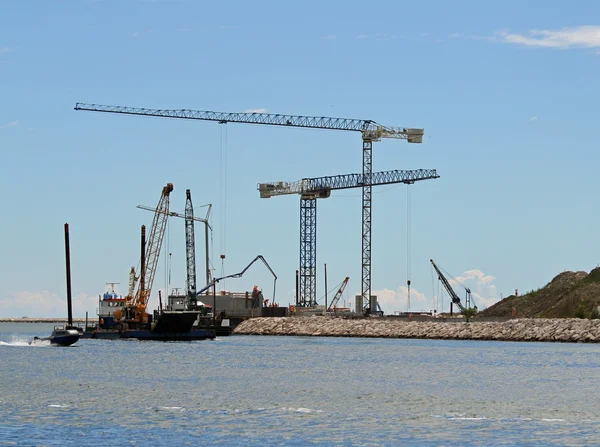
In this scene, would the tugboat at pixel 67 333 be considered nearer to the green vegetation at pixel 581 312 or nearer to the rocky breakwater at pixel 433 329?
the rocky breakwater at pixel 433 329

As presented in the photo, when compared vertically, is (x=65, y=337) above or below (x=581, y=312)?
below

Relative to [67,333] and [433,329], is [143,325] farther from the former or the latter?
[433,329]

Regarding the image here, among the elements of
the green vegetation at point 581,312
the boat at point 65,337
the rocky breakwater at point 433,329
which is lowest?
the rocky breakwater at point 433,329

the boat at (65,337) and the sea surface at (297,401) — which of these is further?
the boat at (65,337)

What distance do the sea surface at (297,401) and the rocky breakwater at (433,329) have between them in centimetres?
4425

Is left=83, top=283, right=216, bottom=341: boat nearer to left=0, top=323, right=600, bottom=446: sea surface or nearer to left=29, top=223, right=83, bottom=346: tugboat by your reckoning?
left=29, top=223, right=83, bottom=346: tugboat

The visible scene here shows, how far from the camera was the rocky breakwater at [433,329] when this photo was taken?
483 ft

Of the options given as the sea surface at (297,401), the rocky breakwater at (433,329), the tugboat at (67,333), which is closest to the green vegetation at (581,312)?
the rocky breakwater at (433,329)

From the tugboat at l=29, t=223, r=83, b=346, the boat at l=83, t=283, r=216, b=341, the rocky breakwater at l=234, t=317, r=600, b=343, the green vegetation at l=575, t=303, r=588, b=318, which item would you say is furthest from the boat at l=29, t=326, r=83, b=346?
the green vegetation at l=575, t=303, r=588, b=318

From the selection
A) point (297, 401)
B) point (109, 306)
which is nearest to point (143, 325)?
point (109, 306)

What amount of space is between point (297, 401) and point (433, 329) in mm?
110501

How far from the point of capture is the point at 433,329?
168m

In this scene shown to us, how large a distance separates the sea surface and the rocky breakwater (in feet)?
145

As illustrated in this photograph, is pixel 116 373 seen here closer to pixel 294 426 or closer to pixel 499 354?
pixel 294 426
